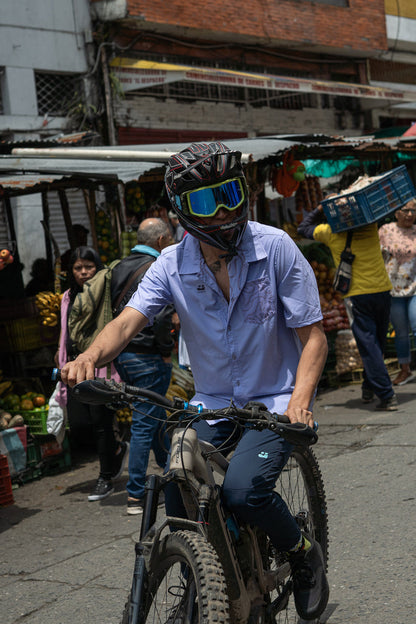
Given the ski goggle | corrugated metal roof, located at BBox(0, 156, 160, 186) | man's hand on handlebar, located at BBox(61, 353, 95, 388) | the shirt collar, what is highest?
corrugated metal roof, located at BBox(0, 156, 160, 186)

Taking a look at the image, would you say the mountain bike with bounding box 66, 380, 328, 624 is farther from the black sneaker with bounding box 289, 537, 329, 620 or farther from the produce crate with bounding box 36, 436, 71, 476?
the produce crate with bounding box 36, 436, 71, 476

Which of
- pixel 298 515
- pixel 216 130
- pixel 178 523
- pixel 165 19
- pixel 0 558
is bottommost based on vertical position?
pixel 0 558

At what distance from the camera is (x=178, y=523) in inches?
113

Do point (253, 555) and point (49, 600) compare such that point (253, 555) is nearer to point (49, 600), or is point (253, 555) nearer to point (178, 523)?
point (178, 523)

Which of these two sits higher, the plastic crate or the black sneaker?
the plastic crate

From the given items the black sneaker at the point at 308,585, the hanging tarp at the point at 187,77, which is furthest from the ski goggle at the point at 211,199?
the hanging tarp at the point at 187,77

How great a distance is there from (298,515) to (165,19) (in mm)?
14034

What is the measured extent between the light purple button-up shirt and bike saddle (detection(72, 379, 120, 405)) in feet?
1.91

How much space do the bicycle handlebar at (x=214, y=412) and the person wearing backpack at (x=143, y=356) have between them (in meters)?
3.23

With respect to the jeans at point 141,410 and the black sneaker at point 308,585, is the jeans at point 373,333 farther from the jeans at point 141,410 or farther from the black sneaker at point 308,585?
the black sneaker at point 308,585

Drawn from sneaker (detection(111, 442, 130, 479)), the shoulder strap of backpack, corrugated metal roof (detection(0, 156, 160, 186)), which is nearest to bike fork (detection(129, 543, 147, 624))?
Answer: the shoulder strap of backpack

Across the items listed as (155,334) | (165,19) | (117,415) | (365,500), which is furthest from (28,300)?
(165,19)

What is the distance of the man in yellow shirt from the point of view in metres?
8.60

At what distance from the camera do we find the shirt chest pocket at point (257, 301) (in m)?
3.26
